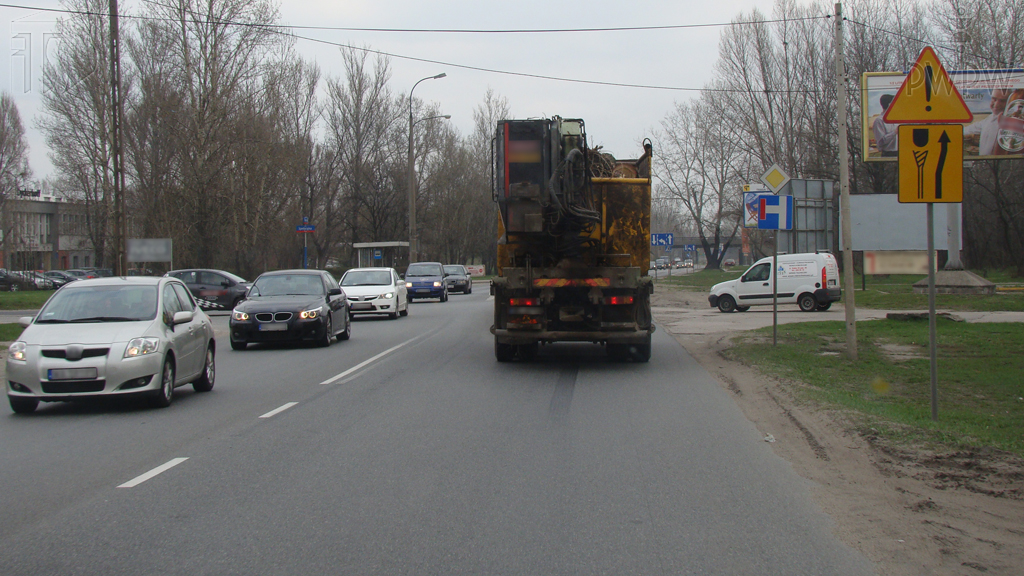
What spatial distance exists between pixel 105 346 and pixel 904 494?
307 inches

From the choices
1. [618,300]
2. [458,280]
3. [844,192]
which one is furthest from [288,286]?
[458,280]

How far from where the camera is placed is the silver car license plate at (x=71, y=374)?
9.13m

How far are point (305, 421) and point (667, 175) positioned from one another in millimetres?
59814

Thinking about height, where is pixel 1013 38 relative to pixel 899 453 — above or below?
above

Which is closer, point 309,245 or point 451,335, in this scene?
point 451,335

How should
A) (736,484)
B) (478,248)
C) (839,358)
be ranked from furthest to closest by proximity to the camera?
1. (478,248)
2. (839,358)
3. (736,484)

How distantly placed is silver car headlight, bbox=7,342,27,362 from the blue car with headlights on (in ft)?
92.7

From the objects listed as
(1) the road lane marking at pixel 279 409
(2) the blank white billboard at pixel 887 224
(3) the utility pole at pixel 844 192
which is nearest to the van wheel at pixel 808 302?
(2) the blank white billboard at pixel 887 224

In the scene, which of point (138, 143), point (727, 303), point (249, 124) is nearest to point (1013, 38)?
point (727, 303)

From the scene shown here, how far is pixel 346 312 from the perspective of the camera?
19.4 meters

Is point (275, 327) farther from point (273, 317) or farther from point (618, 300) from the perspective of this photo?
point (618, 300)

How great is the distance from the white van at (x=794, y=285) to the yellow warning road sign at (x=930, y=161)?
2061 cm

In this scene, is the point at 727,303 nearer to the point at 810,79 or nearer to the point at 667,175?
the point at 810,79

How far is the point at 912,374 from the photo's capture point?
11852 millimetres
